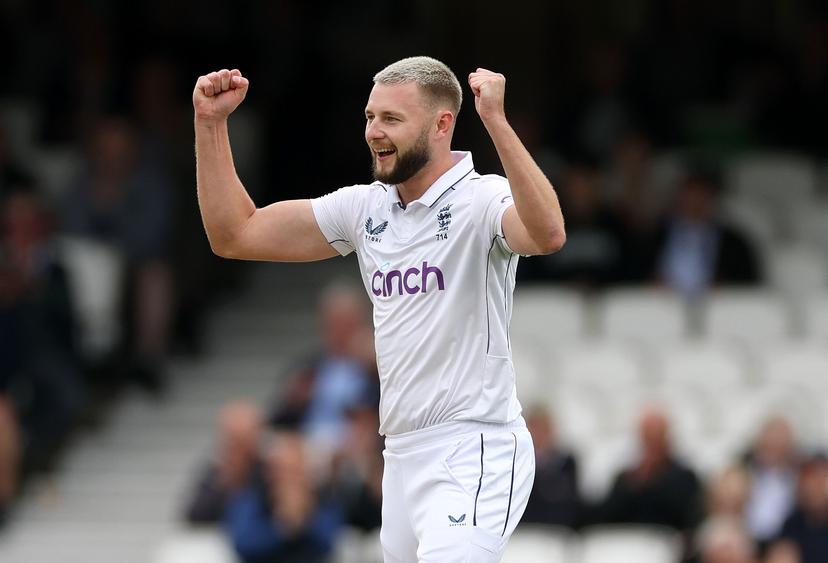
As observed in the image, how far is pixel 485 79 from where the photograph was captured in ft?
16.0

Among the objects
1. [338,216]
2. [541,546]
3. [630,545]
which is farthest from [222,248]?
[630,545]

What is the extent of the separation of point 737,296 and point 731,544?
3250 mm

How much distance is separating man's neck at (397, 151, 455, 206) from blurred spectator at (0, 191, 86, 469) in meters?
6.87

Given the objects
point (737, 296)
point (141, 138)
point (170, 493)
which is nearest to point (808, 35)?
point (737, 296)

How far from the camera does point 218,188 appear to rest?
5363 millimetres

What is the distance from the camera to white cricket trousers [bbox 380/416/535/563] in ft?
16.6

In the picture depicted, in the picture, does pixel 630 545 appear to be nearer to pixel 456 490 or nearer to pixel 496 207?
pixel 456 490

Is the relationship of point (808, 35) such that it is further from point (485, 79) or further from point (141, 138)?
point (485, 79)

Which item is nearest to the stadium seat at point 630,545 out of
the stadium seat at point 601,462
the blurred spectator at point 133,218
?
the stadium seat at point 601,462

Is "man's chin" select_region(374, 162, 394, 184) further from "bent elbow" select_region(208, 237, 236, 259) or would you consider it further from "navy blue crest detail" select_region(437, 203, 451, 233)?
"bent elbow" select_region(208, 237, 236, 259)

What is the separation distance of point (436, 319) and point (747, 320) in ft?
22.9

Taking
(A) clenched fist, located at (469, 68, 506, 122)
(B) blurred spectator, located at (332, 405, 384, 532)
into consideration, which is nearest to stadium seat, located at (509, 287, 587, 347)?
(B) blurred spectator, located at (332, 405, 384, 532)

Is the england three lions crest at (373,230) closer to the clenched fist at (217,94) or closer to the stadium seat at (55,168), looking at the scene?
the clenched fist at (217,94)

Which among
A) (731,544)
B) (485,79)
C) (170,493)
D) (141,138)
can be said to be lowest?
(170,493)
